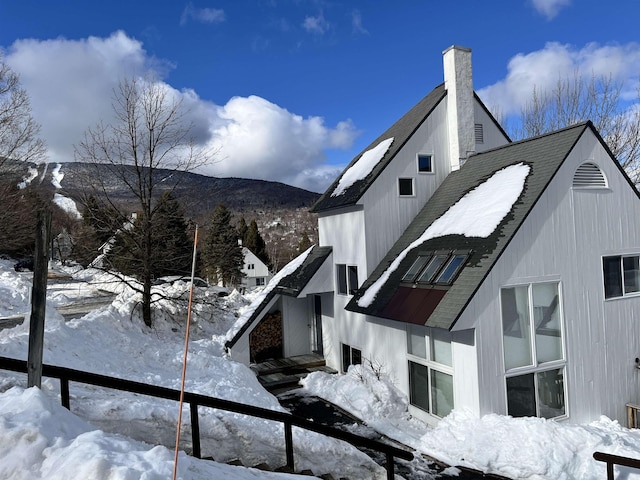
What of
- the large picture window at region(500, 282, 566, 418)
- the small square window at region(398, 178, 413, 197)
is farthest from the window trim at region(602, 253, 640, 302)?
the small square window at region(398, 178, 413, 197)

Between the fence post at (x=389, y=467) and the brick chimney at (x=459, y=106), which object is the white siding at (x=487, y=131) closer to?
the brick chimney at (x=459, y=106)

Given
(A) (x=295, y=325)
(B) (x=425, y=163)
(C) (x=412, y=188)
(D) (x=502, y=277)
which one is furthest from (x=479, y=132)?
(A) (x=295, y=325)

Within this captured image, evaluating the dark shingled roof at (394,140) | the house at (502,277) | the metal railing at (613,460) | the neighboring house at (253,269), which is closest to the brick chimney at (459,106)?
the house at (502,277)

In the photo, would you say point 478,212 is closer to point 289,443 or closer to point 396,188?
point 396,188

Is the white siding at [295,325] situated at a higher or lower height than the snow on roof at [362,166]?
lower

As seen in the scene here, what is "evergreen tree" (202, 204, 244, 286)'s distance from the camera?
52125 millimetres

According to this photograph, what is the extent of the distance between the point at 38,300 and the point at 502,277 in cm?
889

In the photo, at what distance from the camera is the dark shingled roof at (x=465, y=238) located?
9758 millimetres

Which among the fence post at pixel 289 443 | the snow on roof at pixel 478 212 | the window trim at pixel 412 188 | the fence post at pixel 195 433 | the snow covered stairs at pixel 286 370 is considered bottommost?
the snow covered stairs at pixel 286 370

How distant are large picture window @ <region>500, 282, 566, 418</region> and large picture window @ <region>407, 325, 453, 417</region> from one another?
1319 mm

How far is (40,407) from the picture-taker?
12.9 ft

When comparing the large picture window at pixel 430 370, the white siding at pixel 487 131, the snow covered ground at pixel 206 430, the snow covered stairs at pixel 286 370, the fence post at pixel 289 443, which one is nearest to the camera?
the snow covered ground at pixel 206 430

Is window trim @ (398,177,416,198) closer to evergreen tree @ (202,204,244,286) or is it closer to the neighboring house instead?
evergreen tree @ (202,204,244,286)

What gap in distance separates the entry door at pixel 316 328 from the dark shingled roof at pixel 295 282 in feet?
4.94
